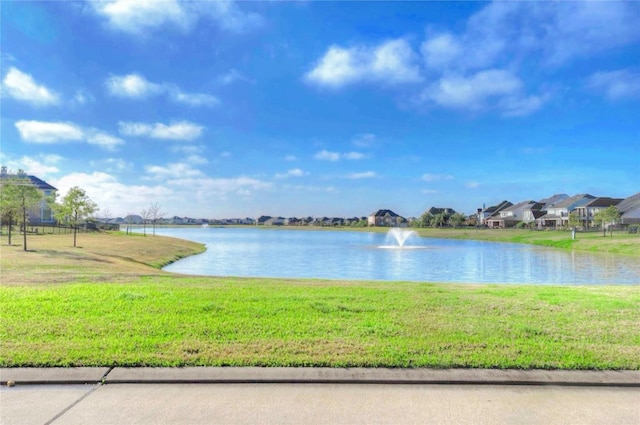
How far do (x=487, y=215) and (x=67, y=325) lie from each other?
6294 inches

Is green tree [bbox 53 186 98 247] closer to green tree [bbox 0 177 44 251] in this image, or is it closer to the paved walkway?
green tree [bbox 0 177 44 251]

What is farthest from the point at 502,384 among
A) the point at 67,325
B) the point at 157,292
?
the point at 157,292

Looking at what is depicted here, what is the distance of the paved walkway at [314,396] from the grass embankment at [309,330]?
27cm

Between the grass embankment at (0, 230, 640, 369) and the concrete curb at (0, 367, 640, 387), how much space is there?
17cm

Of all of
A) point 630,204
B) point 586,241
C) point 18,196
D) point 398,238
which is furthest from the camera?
point 630,204

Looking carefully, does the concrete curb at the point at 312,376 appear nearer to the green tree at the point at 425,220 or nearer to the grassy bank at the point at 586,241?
the grassy bank at the point at 586,241

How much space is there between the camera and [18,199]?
99.3 feet

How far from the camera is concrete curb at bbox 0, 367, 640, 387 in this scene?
15.8 ft

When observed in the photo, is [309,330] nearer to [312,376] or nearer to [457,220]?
[312,376]

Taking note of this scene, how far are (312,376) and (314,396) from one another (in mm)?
414

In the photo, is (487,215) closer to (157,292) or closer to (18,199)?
(18,199)

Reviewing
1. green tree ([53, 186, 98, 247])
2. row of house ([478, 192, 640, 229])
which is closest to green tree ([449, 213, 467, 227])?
row of house ([478, 192, 640, 229])

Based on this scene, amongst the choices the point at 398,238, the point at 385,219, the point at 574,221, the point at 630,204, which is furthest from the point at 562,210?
the point at 385,219

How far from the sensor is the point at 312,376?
4.88m
